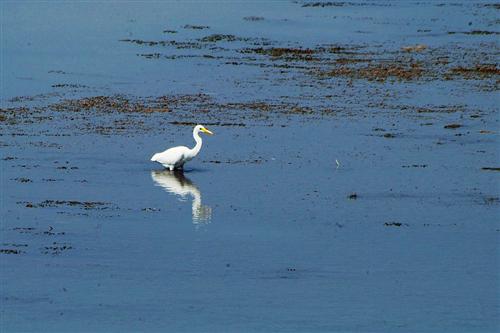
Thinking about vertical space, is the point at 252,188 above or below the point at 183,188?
below

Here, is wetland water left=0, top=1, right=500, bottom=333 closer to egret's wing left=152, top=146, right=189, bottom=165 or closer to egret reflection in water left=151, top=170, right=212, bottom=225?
egret reflection in water left=151, top=170, right=212, bottom=225

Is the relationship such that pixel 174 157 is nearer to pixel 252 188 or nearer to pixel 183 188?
pixel 183 188

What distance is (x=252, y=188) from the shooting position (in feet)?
103

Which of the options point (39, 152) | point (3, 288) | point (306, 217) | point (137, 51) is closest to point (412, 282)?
point (306, 217)

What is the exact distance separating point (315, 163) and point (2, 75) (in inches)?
780

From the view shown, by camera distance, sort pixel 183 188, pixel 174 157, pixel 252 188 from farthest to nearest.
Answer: pixel 174 157, pixel 183 188, pixel 252 188

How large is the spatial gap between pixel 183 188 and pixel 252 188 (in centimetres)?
173

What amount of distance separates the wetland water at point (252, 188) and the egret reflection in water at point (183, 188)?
0.10 m

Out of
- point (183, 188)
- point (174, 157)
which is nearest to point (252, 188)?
point (183, 188)

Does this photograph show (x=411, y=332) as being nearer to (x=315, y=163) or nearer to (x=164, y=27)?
(x=315, y=163)

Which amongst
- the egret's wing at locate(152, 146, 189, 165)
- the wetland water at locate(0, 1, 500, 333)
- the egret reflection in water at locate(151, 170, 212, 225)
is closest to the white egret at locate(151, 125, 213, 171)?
the egret's wing at locate(152, 146, 189, 165)

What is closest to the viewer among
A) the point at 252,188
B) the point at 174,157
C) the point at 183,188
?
the point at 252,188

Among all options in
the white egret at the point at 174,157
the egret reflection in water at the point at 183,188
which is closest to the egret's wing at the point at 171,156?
the white egret at the point at 174,157

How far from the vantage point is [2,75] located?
164 ft
